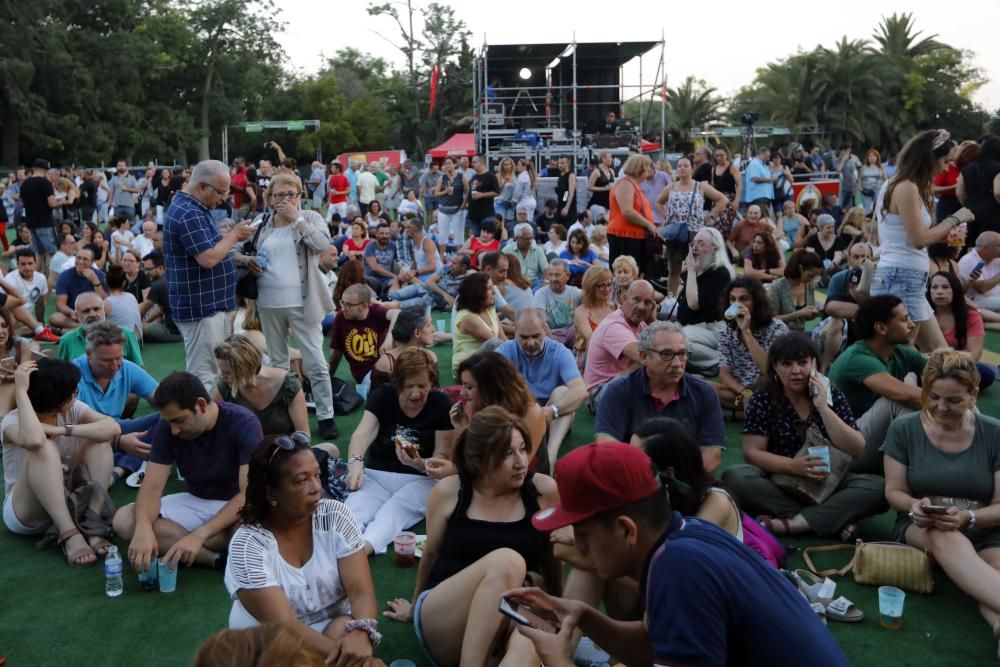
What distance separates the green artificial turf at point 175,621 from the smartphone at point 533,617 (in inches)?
51.1

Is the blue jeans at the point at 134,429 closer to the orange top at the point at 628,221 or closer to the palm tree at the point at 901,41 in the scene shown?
the orange top at the point at 628,221

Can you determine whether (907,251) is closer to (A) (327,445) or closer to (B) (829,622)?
(B) (829,622)

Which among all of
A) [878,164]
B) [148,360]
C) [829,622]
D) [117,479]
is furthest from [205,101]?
[829,622]

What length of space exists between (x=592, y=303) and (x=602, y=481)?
5430mm

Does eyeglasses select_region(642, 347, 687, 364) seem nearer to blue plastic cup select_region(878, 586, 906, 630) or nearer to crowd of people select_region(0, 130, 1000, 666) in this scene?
crowd of people select_region(0, 130, 1000, 666)

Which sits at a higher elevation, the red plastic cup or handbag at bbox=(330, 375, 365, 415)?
handbag at bbox=(330, 375, 365, 415)

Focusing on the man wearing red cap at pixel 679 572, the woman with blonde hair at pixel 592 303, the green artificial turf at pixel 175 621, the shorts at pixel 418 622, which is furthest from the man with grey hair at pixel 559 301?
the man wearing red cap at pixel 679 572

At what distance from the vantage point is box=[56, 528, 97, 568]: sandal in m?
4.77

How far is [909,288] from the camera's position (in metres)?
5.95

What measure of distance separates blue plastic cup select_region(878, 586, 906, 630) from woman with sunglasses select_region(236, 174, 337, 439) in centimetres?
387

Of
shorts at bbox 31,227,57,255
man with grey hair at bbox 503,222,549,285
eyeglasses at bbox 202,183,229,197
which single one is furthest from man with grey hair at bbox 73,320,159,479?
shorts at bbox 31,227,57,255

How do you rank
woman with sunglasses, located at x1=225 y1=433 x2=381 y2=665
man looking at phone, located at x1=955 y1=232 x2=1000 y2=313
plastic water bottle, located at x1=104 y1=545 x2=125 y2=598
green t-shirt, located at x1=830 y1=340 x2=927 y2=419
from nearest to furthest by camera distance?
woman with sunglasses, located at x1=225 y1=433 x2=381 y2=665, plastic water bottle, located at x1=104 y1=545 x2=125 y2=598, green t-shirt, located at x1=830 y1=340 x2=927 y2=419, man looking at phone, located at x1=955 y1=232 x2=1000 y2=313

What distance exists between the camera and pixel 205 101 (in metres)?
51.2

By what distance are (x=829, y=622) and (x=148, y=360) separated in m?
7.42
